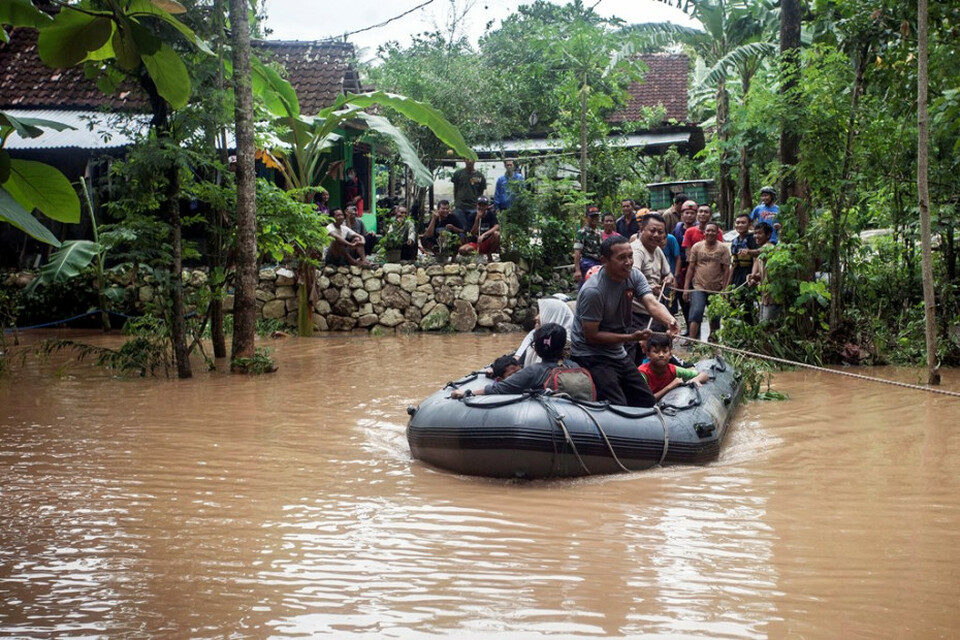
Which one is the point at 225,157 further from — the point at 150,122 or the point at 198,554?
the point at 198,554

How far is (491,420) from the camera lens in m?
6.75

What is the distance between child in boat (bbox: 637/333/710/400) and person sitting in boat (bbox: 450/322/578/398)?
1.14 metres

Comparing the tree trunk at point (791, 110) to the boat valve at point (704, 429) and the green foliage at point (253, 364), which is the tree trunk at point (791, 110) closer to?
the boat valve at point (704, 429)

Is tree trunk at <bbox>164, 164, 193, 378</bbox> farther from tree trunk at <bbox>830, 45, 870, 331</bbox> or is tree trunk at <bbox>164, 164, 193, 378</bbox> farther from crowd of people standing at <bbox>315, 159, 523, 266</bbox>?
tree trunk at <bbox>830, 45, 870, 331</bbox>

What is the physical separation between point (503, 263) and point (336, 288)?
2.92m

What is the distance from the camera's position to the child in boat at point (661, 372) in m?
8.23

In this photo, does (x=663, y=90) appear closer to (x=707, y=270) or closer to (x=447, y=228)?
(x=447, y=228)

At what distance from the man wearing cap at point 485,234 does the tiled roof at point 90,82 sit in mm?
4010

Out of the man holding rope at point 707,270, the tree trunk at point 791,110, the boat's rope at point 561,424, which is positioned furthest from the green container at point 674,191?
the boat's rope at point 561,424

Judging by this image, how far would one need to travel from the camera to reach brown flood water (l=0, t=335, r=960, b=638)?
4.30m

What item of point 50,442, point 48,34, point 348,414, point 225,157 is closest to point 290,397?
point 348,414

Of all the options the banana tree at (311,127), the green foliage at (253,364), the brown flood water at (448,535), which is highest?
the banana tree at (311,127)

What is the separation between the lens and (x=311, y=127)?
1582cm

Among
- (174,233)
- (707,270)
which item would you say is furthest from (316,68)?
(707,270)
